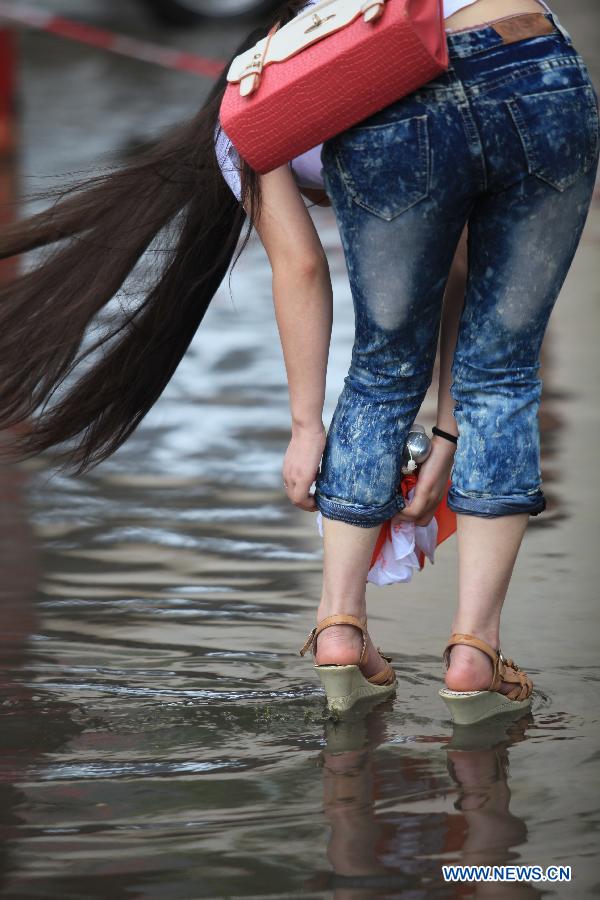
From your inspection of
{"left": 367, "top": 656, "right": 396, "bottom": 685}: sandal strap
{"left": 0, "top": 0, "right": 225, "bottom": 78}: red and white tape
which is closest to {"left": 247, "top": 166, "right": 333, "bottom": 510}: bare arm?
{"left": 367, "top": 656, "right": 396, "bottom": 685}: sandal strap

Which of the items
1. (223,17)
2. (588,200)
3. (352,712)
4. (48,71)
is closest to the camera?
(588,200)

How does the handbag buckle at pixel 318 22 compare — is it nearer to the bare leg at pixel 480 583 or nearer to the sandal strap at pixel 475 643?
the bare leg at pixel 480 583

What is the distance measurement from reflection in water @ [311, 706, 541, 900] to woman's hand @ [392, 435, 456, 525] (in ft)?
1.07

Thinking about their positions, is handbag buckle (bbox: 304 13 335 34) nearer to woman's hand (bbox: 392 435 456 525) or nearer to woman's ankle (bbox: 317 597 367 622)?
woman's hand (bbox: 392 435 456 525)

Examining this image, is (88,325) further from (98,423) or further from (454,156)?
(454,156)

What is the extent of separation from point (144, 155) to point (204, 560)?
3.43 feet

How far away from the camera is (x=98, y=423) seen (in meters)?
2.80

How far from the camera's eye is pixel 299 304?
243 cm

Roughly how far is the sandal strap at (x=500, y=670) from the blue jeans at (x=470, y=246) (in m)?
0.20

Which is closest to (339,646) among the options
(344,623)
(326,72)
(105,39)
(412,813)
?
(344,623)

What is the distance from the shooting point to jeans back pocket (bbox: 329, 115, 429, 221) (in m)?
2.23

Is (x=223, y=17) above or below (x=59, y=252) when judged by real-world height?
above

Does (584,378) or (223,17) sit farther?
(223,17)

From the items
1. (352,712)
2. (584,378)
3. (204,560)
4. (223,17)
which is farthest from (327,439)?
(223,17)
